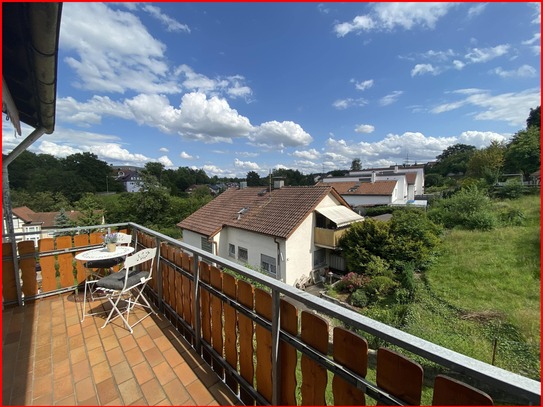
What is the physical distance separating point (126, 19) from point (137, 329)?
5324 mm

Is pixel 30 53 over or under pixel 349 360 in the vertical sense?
over

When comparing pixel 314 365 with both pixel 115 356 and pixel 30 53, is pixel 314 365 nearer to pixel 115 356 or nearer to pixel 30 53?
pixel 115 356

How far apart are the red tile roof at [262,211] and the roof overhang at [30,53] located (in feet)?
37.1

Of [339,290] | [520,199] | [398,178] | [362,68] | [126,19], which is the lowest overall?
[339,290]

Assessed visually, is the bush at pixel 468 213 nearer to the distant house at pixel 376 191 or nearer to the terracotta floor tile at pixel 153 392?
the distant house at pixel 376 191

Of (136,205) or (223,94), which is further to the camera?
(136,205)

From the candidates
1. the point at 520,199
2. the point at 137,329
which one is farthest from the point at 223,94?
the point at 520,199

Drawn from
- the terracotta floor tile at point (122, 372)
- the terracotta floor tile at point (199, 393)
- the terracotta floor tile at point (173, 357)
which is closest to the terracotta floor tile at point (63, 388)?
the terracotta floor tile at point (122, 372)

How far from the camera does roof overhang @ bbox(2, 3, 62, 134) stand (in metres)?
1.40

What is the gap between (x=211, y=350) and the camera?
2.32 meters

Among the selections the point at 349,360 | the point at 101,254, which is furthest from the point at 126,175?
the point at 349,360

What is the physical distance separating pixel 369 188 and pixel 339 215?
17.6 metres

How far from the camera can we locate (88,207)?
2723 cm

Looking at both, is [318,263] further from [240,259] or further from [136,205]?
A: [136,205]
